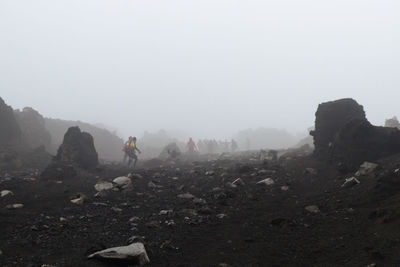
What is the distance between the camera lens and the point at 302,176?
13797 mm

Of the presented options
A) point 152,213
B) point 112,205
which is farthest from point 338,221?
point 112,205

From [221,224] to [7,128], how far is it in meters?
26.2

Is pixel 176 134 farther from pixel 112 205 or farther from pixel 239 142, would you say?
pixel 112 205

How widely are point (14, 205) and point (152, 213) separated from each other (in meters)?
4.53

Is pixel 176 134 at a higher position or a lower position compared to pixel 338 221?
lower

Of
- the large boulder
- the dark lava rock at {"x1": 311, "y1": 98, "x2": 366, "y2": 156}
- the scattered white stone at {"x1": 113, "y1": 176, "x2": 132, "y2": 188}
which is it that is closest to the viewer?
the scattered white stone at {"x1": 113, "y1": 176, "x2": 132, "y2": 188}

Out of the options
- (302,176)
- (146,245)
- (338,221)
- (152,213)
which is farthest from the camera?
(302,176)

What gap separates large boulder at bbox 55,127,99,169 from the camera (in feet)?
64.7

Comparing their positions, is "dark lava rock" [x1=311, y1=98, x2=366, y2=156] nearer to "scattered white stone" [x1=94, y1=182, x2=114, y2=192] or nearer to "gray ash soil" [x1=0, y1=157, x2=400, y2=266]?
"gray ash soil" [x1=0, y1=157, x2=400, y2=266]

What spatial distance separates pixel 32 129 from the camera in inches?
1363

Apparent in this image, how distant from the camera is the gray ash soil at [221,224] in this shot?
629cm

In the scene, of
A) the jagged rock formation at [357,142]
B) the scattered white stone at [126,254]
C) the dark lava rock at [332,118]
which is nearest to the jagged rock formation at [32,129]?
the dark lava rock at [332,118]

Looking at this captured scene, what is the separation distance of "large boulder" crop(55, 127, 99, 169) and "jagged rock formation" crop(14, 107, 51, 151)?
1437cm

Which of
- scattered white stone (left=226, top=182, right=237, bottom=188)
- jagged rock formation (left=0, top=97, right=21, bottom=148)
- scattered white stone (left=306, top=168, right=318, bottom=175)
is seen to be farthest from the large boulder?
scattered white stone (left=306, top=168, right=318, bottom=175)
